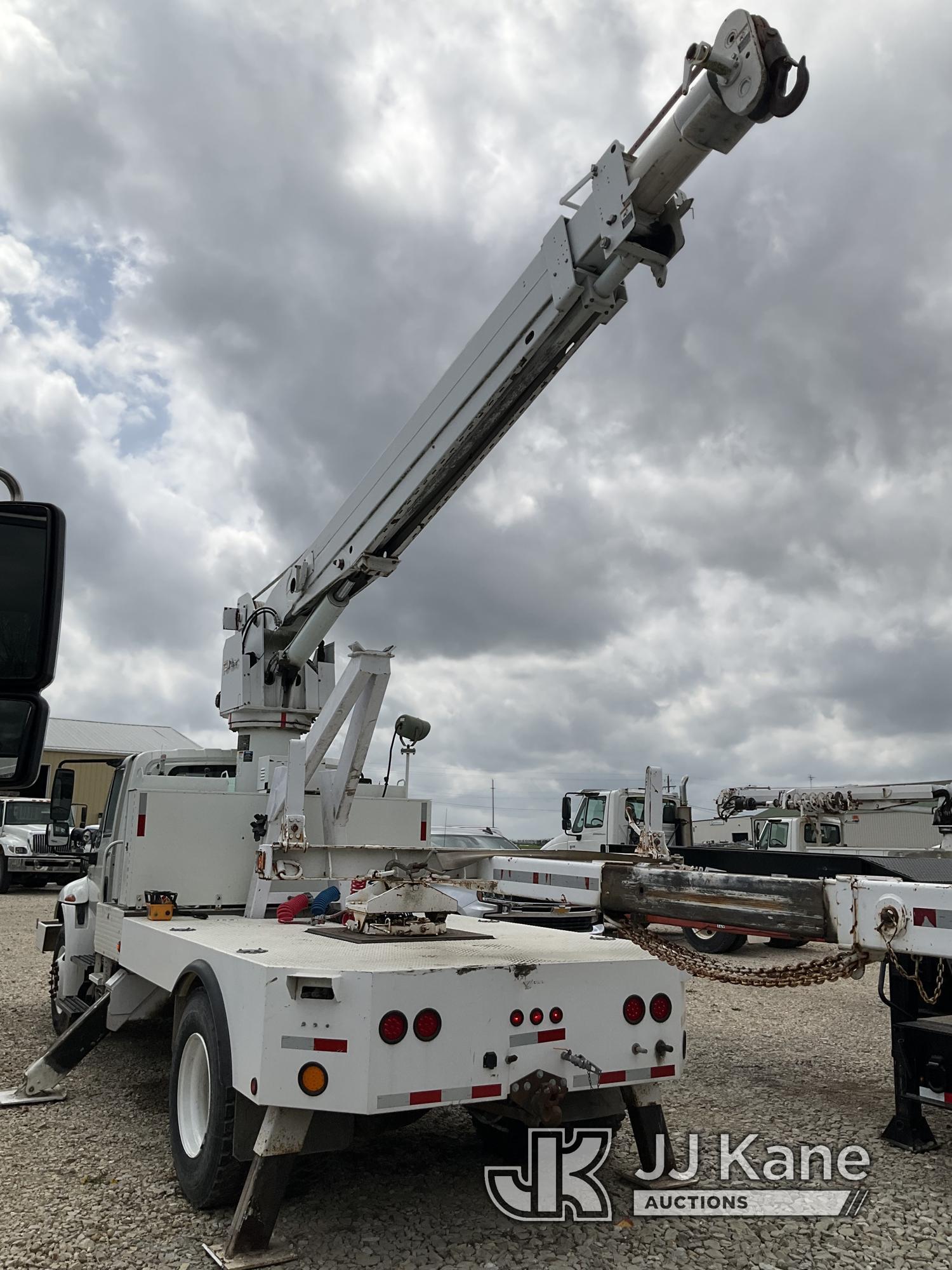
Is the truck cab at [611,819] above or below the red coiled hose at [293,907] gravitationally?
above

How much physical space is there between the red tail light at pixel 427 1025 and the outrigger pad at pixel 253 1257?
102cm

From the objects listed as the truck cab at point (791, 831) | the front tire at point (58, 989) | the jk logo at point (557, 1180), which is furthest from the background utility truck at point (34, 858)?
the jk logo at point (557, 1180)

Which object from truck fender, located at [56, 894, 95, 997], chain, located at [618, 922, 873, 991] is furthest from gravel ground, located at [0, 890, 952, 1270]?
chain, located at [618, 922, 873, 991]

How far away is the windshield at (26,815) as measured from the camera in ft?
78.1

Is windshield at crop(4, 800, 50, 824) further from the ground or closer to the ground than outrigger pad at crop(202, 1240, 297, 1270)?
further from the ground

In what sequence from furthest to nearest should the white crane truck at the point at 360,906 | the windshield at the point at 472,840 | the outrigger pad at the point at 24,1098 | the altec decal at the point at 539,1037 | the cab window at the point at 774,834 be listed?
1. the cab window at the point at 774,834
2. the windshield at the point at 472,840
3. the outrigger pad at the point at 24,1098
4. the altec decal at the point at 539,1037
5. the white crane truck at the point at 360,906

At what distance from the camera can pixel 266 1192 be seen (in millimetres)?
4043

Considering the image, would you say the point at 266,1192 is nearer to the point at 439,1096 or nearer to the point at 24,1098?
the point at 439,1096

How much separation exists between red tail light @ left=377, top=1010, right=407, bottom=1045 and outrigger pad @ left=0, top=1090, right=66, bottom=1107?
3.60m

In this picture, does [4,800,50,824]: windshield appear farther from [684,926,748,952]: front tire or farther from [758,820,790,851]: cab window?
[758,820,790,851]: cab window

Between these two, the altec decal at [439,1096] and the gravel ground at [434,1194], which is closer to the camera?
the altec decal at [439,1096]

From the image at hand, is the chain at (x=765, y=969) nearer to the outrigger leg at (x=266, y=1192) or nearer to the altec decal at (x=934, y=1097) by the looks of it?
the outrigger leg at (x=266, y=1192)

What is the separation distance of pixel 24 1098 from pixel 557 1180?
11.5ft

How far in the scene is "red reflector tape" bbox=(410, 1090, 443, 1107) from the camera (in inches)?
159
